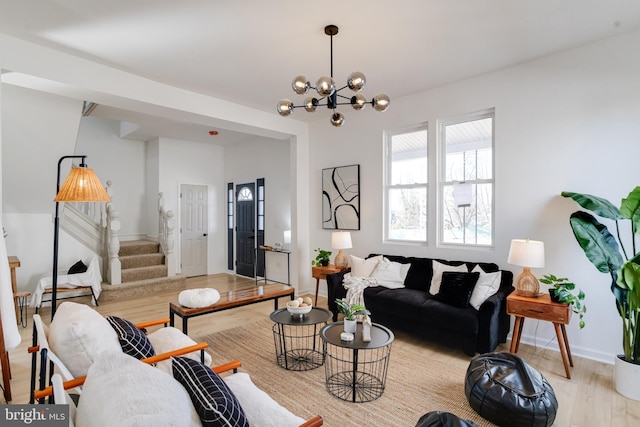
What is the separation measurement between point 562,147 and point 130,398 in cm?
402

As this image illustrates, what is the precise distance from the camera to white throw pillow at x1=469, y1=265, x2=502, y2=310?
129 inches

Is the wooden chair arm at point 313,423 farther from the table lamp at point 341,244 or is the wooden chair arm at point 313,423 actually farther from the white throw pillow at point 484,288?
the table lamp at point 341,244

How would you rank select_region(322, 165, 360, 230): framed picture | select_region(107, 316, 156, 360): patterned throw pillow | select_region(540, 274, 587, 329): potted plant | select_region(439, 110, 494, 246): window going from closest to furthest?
1. select_region(107, 316, 156, 360): patterned throw pillow
2. select_region(540, 274, 587, 329): potted plant
3. select_region(439, 110, 494, 246): window
4. select_region(322, 165, 360, 230): framed picture

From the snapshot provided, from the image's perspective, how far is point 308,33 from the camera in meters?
2.92

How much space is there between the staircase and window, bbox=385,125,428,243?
4.21 metres

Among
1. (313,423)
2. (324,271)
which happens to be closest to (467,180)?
(324,271)

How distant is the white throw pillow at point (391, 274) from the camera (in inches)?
162

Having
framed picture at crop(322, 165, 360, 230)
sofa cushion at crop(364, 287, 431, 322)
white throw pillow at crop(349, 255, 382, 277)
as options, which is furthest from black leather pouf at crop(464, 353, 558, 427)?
framed picture at crop(322, 165, 360, 230)

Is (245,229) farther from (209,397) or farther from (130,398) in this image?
(130,398)

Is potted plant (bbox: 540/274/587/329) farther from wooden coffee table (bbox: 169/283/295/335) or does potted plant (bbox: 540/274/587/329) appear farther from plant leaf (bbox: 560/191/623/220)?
wooden coffee table (bbox: 169/283/295/335)

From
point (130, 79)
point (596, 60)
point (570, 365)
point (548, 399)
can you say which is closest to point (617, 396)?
point (570, 365)

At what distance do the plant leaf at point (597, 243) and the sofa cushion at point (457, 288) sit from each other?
983 millimetres

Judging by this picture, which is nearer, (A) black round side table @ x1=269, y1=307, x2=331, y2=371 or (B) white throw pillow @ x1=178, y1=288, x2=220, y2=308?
(A) black round side table @ x1=269, y1=307, x2=331, y2=371

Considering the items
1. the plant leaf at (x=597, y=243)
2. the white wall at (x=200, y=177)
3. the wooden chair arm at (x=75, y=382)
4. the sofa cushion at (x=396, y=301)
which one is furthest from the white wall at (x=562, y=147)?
the white wall at (x=200, y=177)
